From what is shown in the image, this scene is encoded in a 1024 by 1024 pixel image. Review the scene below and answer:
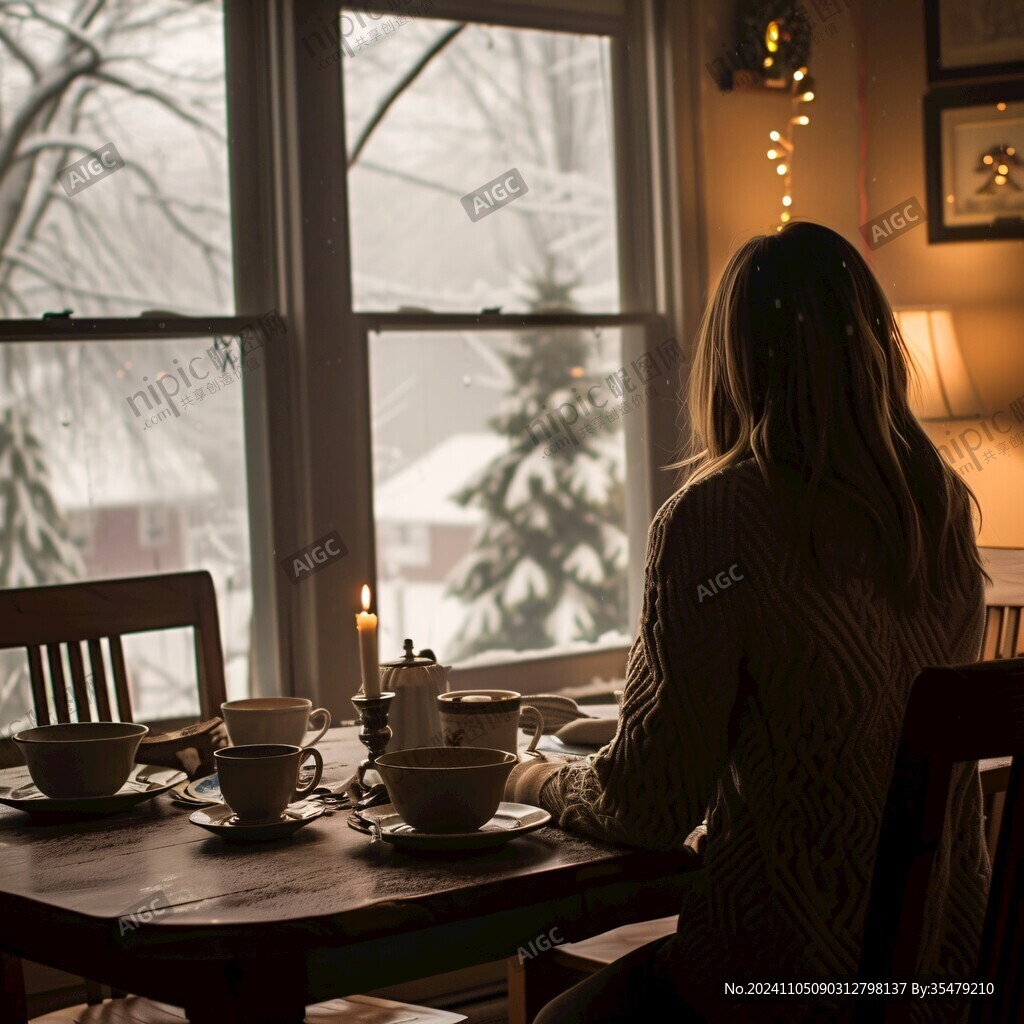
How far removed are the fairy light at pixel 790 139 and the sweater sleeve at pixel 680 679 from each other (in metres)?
2.17

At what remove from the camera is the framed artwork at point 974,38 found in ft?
10.5


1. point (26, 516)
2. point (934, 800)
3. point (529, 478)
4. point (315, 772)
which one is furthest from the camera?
point (529, 478)

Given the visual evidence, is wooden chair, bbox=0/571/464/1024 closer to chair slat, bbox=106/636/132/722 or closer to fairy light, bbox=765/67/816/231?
chair slat, bbox=106/636/132/722

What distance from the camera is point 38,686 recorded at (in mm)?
2029

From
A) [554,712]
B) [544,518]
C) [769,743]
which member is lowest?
[554,712]

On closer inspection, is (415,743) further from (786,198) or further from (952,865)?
(786,198)

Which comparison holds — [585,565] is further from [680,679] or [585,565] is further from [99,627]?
[680,679]

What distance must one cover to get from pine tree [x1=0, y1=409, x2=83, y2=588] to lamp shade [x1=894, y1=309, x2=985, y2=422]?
6.11ft

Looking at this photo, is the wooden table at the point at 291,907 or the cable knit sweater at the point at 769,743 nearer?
the wooden table at the point at 291,907

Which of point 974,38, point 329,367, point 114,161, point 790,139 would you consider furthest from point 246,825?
point 974,38

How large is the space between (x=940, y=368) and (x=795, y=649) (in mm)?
2001

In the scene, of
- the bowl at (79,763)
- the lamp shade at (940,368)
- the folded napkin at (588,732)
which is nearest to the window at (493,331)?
the lamp shade at (940,368)

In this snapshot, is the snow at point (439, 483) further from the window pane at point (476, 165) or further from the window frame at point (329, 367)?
the window pane at point (476, 165)

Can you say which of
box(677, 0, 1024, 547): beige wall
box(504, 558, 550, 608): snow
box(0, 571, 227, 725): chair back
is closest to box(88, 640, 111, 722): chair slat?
box(0, 571, 227, 725): chair back
